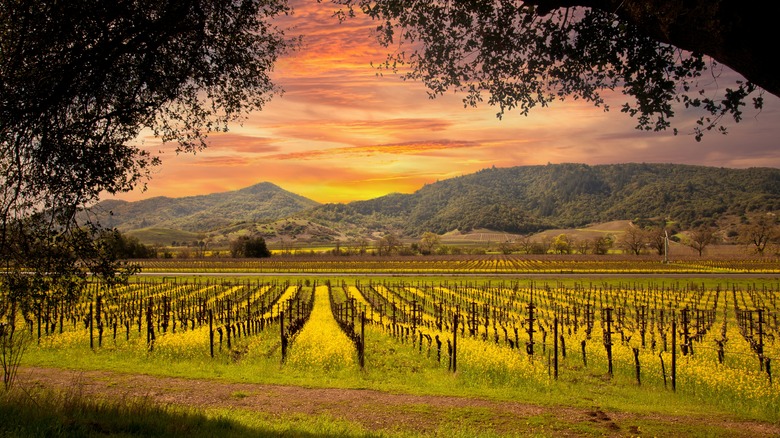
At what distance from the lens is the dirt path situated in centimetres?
1258

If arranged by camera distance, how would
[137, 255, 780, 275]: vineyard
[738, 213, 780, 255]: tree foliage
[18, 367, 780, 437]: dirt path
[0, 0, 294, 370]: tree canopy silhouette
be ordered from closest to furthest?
[0, 0, 294, 370]: tree canopy silhouette → [18, 367, 780, 437]: dirt path → [137, 255, 780, 275]: vineyard → [738, 213, 780, 255]: tree foliage

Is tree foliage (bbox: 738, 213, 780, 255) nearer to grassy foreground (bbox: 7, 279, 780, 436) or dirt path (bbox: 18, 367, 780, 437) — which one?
grassy foreground (bbox: 7, 279, 780, 436)

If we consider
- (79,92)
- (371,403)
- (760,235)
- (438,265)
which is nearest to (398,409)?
(371,403)

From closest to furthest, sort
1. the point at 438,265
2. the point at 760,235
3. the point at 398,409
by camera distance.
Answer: the point at 398,409 < the point at 438,265 < the point at 760,235

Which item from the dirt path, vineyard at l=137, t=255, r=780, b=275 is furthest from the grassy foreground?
vineyard at l=137, t=255, r=780, b=275

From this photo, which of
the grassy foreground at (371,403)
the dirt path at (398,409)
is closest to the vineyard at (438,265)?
the grassy foreground at (371,403)

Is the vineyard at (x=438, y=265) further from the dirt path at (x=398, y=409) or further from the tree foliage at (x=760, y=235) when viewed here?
the dirt path at (x=398, y=409)

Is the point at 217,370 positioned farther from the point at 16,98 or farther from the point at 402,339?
the point at 16,98

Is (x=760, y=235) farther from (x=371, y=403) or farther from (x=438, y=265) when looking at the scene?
(x=371, y=403)

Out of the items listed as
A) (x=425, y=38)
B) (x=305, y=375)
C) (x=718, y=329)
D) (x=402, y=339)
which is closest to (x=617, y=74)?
(x=425, y=38)

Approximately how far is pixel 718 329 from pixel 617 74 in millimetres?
28462

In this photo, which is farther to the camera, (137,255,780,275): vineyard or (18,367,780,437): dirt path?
Answer: (137,255,780,275): vineyard

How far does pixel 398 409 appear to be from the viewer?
1416 cm

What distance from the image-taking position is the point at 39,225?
844 centimetres
